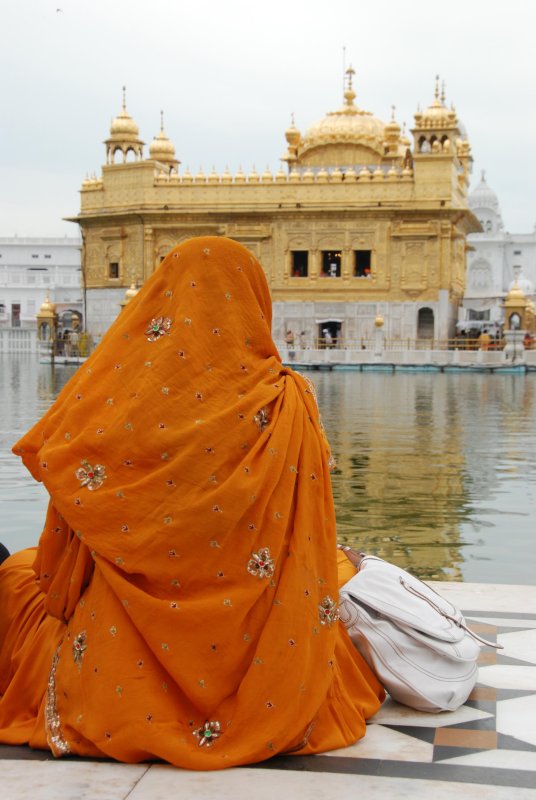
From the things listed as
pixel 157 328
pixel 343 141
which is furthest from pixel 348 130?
pixel 157 328

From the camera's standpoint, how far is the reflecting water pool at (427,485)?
5359mm

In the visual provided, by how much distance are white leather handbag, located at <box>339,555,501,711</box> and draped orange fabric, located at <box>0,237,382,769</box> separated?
14 centimetres

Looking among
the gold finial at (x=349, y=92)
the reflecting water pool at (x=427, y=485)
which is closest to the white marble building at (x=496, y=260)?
the gold finial at (x=349, y=92)

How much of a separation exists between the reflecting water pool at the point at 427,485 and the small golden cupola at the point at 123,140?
22.5m

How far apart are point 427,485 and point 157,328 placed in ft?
16.9

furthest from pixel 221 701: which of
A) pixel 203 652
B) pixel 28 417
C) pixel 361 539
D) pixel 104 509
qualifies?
pixel 28 417

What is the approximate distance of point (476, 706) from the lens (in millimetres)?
2740

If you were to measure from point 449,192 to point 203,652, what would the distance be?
32.0 meters

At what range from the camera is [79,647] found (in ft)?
8.08

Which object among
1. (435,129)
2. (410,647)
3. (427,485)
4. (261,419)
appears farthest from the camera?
(435,129)

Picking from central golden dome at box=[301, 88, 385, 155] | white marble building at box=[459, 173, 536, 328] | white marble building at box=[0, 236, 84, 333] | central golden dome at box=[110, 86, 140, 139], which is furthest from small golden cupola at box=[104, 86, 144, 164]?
white marble building at box=[459, 173, 536, 328]

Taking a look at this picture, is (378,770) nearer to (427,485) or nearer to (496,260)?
(427,485)

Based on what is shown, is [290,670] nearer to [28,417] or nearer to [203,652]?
[203,652]

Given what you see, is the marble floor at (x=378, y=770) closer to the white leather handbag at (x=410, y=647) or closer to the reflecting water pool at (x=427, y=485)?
the white leather handbag at (x=410, y=647)
